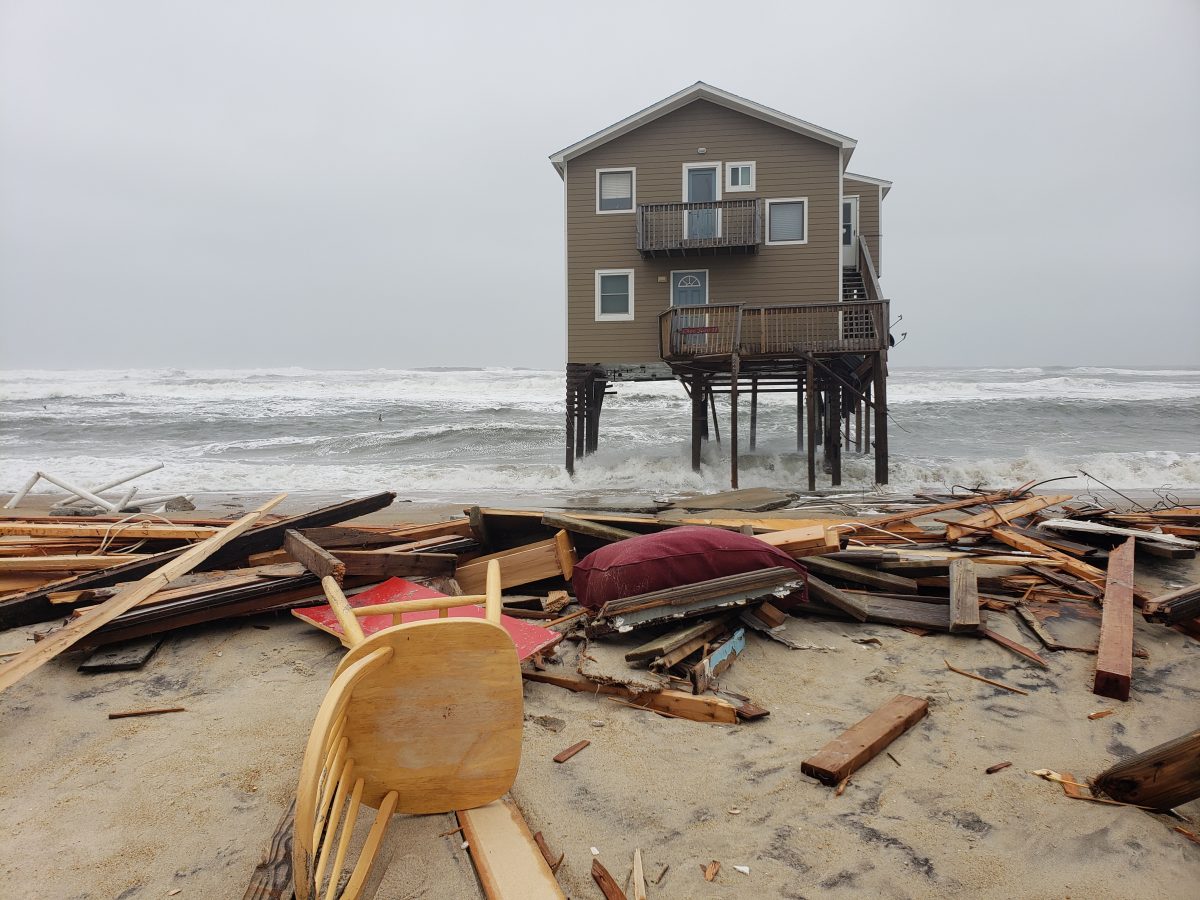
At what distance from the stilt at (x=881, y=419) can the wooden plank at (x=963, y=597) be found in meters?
11.2

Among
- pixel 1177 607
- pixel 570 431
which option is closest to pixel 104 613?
pixel 1177 607

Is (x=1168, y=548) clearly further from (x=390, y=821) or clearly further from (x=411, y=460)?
(x=411, y=460)

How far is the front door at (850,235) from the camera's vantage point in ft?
75.4

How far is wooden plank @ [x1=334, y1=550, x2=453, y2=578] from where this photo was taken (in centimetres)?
582

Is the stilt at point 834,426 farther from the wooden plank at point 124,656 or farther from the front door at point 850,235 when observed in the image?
the wooden plank at point 124,656

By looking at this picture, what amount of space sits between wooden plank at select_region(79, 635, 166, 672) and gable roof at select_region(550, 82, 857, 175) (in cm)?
1778

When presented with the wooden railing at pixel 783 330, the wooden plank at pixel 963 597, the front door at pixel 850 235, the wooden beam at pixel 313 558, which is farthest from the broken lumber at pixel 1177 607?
the front door at pixel 850 235

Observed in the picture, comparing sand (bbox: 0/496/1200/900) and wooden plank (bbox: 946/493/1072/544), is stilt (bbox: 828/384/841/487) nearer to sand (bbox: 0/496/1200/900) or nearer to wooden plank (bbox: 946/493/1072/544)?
wooden plank (bbox: 946/493/1072/544)

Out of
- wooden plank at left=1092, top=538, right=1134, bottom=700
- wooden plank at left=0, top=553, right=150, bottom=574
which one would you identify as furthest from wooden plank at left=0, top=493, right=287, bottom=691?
wooden plank at left=1092, top=538, right=1134, bottom=700

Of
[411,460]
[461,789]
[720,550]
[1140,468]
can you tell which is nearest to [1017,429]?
[1140,468]

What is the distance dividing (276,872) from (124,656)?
121 inches

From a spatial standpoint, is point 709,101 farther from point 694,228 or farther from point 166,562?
point 166,562

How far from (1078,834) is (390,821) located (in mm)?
2873

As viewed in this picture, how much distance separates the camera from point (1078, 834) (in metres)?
3.10
